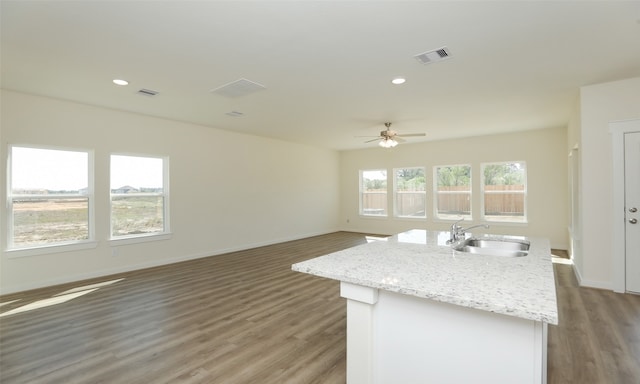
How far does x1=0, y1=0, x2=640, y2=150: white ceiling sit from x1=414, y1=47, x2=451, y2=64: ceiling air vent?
0.08 m

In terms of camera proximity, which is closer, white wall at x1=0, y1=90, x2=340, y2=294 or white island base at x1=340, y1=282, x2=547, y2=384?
white island base at x1=340, y1=282, x2=547, y2=384

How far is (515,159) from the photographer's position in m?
6.95

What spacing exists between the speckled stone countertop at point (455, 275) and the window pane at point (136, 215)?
4546mm

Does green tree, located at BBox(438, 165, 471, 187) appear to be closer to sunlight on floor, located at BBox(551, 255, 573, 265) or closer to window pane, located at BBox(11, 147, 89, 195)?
sunlight on floor, located at BBox(551, 255, 573, 265)

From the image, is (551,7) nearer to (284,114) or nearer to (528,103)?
(528,103)

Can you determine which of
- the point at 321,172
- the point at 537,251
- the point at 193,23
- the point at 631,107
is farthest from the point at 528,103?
the point at 321,172

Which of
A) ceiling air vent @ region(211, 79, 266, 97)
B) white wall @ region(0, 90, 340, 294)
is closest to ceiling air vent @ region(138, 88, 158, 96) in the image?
ceiling air vent @ region(211, 79, 266, 97)

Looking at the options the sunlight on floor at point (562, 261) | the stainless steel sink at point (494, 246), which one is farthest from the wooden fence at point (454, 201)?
the stainless steel sink at point (494, 246)

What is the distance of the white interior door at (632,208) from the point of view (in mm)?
3729

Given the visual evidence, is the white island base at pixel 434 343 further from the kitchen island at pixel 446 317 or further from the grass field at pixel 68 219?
the grass field at pixel 68 219

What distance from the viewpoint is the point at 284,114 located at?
521 cm

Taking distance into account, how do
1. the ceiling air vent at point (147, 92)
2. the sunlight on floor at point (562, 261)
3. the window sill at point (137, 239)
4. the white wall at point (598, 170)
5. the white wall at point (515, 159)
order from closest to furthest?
the white wall at point (598, 170)
the ceiling air vent at point (147, 92)
the window sill at point (137, 239)
the sunlight on floor at point (562, 261)
the white wall at point (515, 159)

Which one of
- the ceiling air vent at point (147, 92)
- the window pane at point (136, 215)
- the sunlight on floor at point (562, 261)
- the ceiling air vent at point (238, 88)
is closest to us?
the ceiling air vent at point (238, 88)

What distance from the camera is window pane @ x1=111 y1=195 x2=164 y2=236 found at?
5012mm
